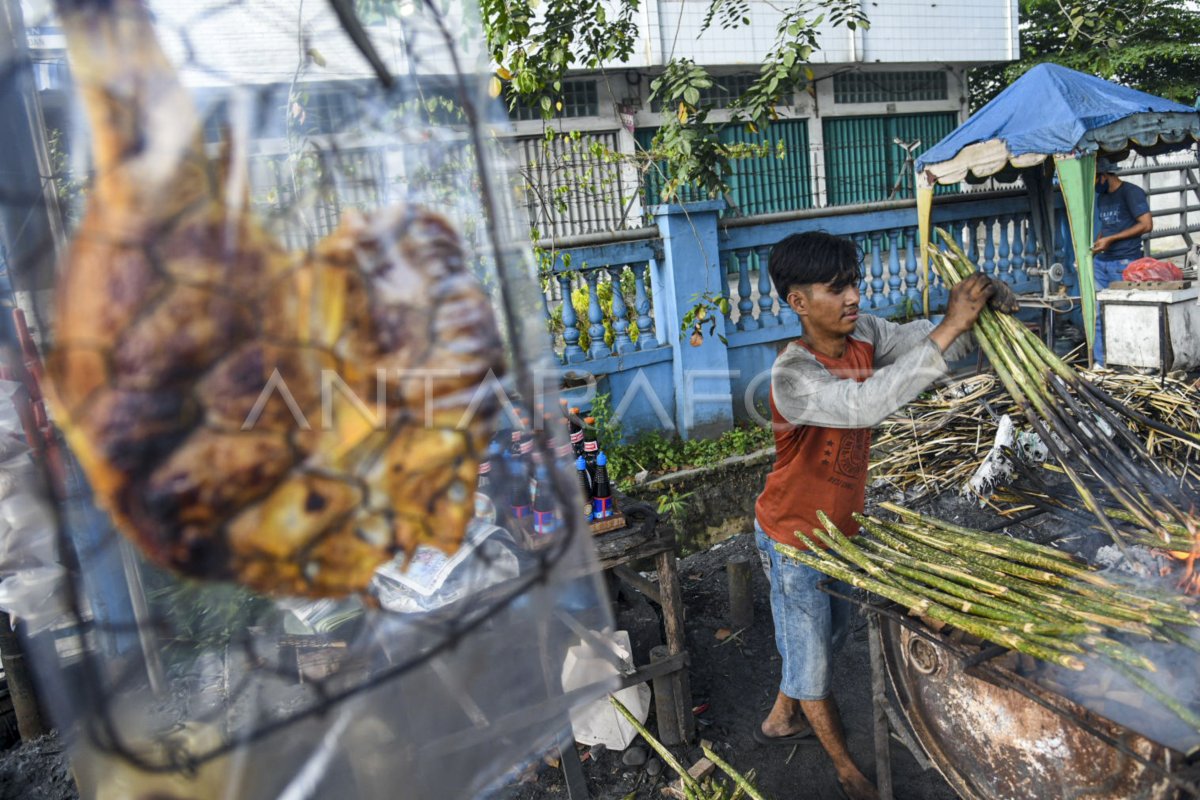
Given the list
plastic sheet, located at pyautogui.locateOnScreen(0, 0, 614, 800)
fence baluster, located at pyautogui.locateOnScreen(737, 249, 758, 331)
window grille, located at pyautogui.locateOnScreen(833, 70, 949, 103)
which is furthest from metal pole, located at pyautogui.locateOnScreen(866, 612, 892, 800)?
window grille, located at pyautogui.locateOnScreen(833, 70, 949, 103)

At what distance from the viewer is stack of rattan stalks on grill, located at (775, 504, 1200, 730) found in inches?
70.1

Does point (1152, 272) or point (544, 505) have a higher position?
point (544, 505)

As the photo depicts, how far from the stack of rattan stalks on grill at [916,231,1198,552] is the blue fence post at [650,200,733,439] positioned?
2.65 metres

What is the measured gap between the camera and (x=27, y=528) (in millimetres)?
735

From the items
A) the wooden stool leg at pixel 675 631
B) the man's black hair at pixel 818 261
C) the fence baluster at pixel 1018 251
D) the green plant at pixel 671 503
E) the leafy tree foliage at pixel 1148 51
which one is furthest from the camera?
the leafy tree foliage at pixel 1148 51

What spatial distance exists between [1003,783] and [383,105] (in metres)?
2.26

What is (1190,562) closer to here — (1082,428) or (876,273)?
(1082,428)

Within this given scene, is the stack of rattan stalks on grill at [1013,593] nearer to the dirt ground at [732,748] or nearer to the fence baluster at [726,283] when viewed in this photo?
the dirt ground at [732,748]

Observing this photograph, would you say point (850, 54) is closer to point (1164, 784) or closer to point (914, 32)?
point (914, 32)

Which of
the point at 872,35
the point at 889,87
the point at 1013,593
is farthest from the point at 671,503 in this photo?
the point at 889,87

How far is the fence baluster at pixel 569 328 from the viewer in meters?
4.70

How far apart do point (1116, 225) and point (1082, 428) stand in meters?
5.08

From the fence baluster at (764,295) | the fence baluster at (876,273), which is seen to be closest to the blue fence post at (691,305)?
the fence baluster at (764,295)

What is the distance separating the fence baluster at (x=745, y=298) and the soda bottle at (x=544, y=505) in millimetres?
4634
